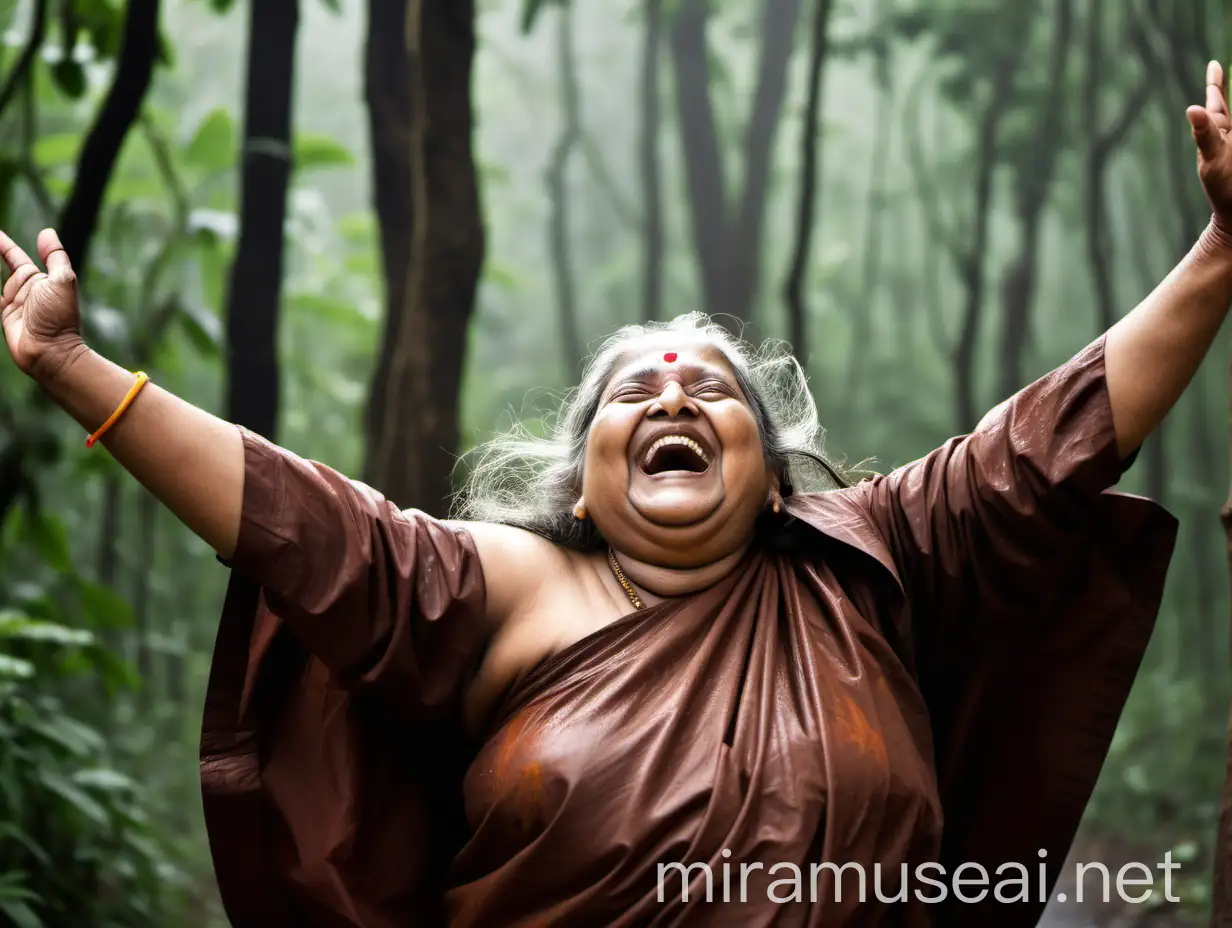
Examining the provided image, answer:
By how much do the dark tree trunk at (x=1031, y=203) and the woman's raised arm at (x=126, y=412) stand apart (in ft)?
18.3

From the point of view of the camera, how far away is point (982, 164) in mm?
7016

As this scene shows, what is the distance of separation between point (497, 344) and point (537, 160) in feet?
3.64

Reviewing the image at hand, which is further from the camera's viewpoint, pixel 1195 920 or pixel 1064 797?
pixel 1195 920

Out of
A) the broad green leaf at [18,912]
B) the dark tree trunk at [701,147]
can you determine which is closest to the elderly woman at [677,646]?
the broad green leaf at [18,912]

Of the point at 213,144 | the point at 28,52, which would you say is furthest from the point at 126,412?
the point at 213,144

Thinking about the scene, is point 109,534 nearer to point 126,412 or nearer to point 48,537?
point 48,537

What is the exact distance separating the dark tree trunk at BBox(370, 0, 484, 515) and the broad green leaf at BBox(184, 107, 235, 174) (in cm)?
134

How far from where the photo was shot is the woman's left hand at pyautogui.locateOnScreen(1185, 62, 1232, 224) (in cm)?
184

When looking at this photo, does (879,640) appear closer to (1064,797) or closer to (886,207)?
(1064,797)

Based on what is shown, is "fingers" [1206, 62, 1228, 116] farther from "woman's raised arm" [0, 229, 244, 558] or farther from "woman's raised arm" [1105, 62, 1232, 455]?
"woman's raised arm" [0, 229, 244, 558]

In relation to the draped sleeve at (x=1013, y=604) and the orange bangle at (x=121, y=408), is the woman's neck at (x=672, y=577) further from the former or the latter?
the orange bangle at (x=121, y=408)

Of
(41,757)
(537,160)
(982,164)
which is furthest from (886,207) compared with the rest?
(41,757)

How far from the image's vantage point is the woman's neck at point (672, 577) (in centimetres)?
213

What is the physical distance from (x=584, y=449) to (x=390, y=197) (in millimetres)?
2484
